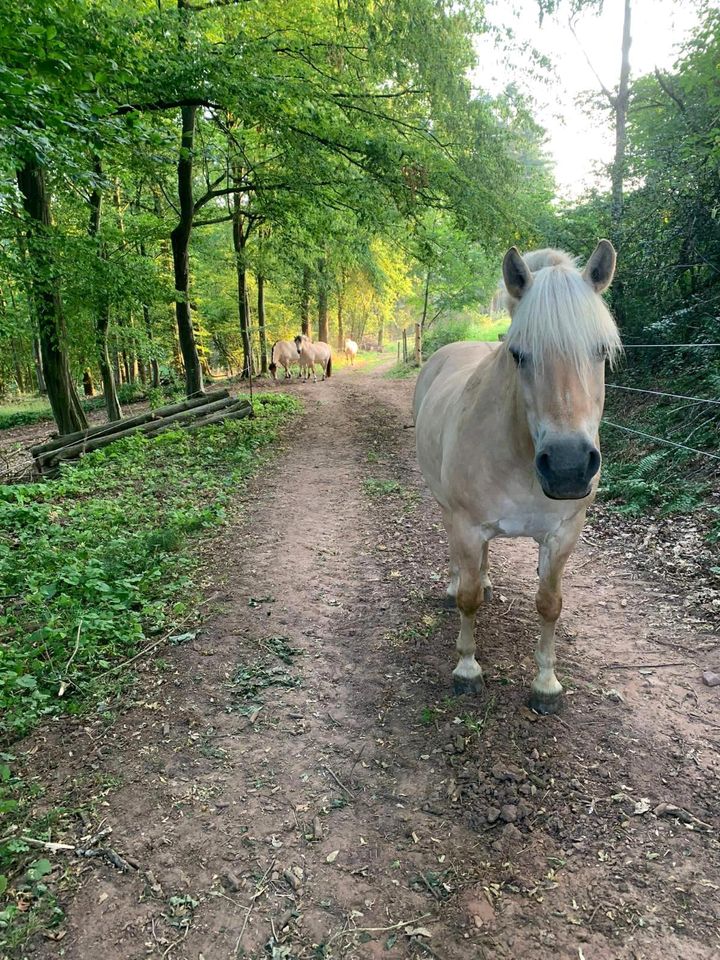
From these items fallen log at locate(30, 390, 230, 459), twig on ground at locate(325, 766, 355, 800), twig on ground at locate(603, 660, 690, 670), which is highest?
fallen log at locate(30, 390, 230, 459)

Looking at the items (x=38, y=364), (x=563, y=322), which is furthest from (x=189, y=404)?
(x=38, y=364)

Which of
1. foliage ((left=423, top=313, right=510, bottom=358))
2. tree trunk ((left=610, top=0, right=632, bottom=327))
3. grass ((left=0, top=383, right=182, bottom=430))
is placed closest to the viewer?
tree trunk ((left=610, top=0, right=632, bottom=327))

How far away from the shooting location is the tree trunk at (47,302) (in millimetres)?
8336

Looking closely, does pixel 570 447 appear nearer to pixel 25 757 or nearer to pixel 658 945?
pixel 658 945

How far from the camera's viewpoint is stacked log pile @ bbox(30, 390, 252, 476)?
8.30 metres

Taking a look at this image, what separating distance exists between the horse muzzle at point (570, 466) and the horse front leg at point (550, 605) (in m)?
0.79

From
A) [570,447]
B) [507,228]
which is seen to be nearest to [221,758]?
[570,447]

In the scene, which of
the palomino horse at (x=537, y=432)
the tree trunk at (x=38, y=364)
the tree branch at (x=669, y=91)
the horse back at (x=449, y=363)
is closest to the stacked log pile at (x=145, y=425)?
the horse back at (x=449, y=363)

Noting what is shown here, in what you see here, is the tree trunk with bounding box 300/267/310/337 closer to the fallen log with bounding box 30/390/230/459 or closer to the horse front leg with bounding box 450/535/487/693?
the fallen log with bounding box 30/390/230/459

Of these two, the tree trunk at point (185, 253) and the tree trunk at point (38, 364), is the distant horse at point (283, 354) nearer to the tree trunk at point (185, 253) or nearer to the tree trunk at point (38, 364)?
the tree trunk at point (185, 253)

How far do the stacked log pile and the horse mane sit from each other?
27.0 ft

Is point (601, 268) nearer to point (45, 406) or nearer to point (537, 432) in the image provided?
point (537, 432)

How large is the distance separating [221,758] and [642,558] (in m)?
3.93

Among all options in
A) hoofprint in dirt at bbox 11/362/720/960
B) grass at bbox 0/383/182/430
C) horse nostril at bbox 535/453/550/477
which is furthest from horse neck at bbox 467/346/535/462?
grass at bbox 0/383/182/430
